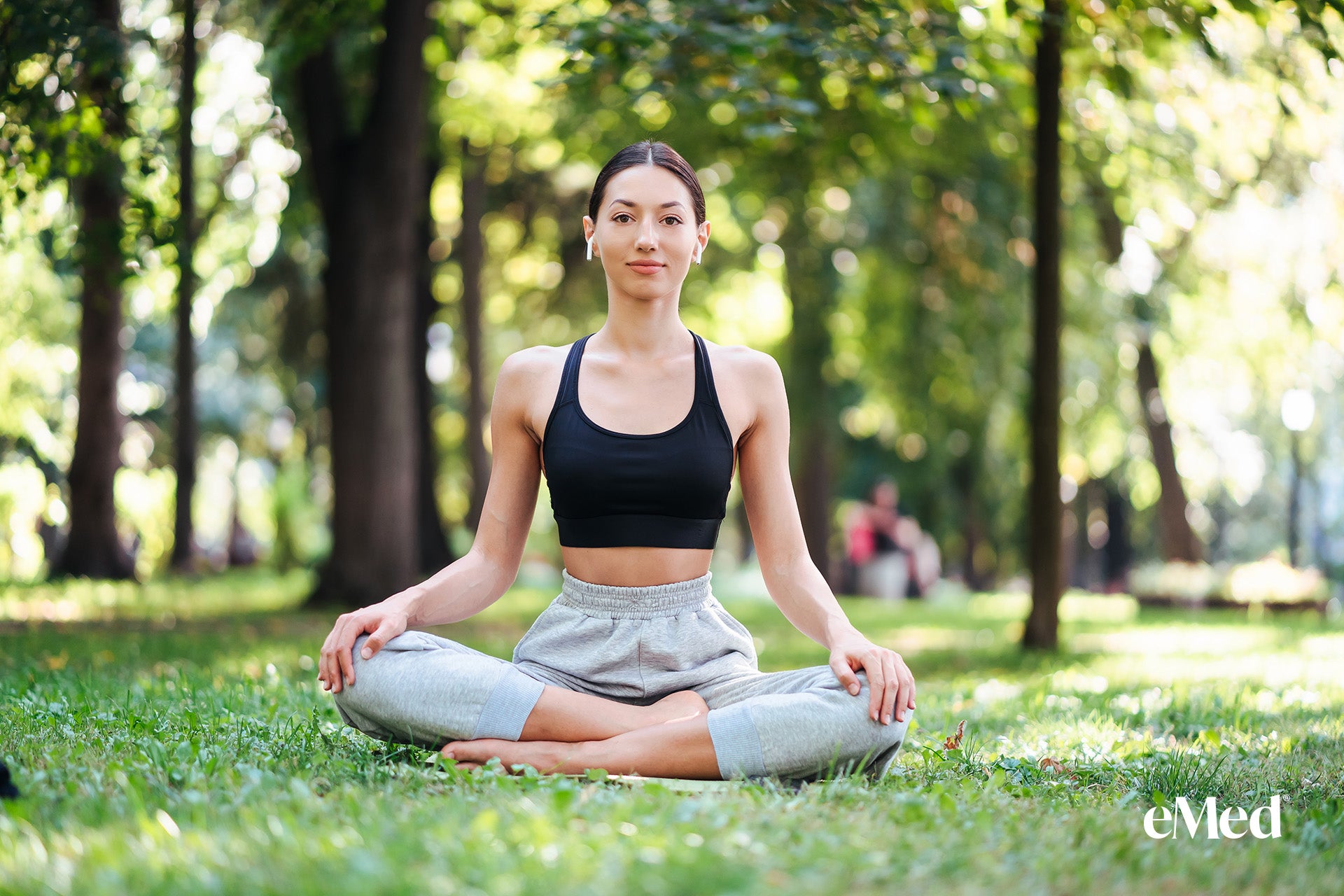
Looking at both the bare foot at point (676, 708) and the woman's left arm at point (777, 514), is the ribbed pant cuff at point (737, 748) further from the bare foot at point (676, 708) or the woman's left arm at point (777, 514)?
the woman's left arm at point (777, 514)

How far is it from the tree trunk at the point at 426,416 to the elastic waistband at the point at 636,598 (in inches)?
523

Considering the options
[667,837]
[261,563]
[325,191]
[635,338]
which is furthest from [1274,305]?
[261,563]

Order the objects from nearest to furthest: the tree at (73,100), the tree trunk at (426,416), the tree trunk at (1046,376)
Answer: the tree at (73,100)
the tree trunk at (1046,376)
the tree trunk at (426,416)

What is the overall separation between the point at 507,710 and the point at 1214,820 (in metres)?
2.05

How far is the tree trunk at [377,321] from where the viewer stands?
1168cm

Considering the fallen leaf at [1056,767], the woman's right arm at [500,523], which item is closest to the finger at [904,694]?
the fallen leaf at [1056,767]

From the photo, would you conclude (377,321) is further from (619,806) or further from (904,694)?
(619,806)

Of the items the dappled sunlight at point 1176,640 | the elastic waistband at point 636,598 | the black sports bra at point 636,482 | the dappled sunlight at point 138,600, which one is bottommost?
the dappled sunlight at point 1176,640

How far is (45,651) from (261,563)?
23.0m

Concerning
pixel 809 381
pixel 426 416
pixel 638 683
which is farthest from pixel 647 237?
pixel 809 381

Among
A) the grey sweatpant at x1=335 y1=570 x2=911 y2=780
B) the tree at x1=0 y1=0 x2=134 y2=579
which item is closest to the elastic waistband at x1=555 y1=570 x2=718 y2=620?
the grey sweatpant at x1=335 y1=570 x2=911 y2=780

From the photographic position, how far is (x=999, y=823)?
10.6ft

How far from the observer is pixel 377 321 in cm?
1169

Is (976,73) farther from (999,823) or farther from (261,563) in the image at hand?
(261,563)
